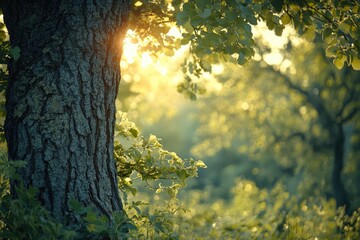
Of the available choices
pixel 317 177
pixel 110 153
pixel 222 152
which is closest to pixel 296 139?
pixel 317 177

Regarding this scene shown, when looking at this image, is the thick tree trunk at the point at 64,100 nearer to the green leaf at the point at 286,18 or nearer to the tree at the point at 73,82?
the tree at the point at 73,82

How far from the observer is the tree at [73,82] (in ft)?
12.9

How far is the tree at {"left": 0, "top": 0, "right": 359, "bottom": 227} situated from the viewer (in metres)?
3.94

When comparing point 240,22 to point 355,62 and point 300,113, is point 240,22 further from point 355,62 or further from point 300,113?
point 300,113

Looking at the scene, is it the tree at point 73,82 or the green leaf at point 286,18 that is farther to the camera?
the green leaf at point 286,18

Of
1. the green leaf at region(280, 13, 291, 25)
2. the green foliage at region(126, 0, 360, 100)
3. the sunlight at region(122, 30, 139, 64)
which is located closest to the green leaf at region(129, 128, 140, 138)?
the green foliage at region(126, 0, 360, 100)

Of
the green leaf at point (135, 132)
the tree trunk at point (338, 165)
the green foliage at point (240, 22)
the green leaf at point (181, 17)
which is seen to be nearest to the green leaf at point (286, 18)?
the green foliage at point (240, 22)

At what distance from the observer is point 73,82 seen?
4.08 meters

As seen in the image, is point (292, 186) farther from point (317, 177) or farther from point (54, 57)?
point (54, 57)

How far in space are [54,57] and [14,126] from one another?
1.98ft

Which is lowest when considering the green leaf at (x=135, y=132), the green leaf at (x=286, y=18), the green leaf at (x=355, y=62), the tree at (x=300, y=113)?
the green leaf at (x=135, y=132)

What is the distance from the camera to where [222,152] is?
38.8 metres

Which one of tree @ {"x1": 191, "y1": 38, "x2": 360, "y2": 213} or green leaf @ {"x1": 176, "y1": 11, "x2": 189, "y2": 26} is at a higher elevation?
tree @ {"x1": 191, "y1": 38, "x2": 360, "y2": 213}

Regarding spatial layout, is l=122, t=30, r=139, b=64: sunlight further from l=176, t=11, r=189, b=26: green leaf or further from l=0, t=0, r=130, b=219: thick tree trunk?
l=176, t=11, r=189, b=26: green leaf
